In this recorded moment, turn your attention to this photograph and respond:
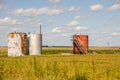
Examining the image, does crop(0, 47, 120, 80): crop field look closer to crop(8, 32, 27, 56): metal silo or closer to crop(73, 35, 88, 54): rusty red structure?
crop(8, 32, 27, 56): metal silo

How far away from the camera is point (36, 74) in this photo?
20812 mm

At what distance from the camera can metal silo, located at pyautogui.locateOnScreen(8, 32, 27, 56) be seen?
6138 centimetres

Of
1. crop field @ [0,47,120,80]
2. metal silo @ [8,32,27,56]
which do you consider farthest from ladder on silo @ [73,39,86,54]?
crop field @ [0,47,120,80]

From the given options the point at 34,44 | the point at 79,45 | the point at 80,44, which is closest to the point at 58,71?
the point at 34,44

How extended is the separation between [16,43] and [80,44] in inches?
689

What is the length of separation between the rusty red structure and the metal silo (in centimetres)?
1512

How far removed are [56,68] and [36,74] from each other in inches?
69.8

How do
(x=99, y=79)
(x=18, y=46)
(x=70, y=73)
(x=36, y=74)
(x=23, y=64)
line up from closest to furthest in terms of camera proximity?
(x=99, y=79), (x=70, y=73), (x=36, y=74), (x=23, y=64), (x=18, y=46)

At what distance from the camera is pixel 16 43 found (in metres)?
61.5

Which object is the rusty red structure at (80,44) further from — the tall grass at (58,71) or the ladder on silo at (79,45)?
the tall grass at (58,71)

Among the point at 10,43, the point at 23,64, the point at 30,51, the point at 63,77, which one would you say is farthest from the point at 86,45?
the point at 63,77

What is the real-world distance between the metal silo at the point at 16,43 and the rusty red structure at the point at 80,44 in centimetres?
1512

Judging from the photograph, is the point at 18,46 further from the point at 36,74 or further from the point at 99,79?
the point at 99,79

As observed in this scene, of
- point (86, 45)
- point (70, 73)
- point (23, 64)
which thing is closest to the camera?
point (70, 73)
